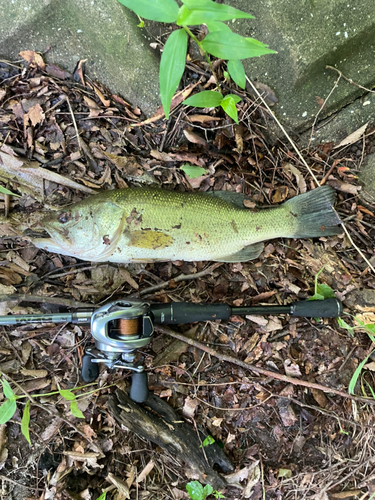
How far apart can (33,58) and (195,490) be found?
4505 millimetres

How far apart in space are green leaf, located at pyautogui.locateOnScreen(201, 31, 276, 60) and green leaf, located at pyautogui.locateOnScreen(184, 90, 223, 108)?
21.2 inches

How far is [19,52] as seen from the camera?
10.4 ft

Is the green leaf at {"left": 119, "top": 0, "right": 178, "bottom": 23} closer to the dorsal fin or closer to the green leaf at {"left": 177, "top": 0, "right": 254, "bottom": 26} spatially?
the green leaf at {"left": 177, "top": 0, "right": 254, "bottom": 26}

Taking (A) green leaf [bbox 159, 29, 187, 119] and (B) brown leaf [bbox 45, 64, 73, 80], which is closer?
(A) green leaf [bbox 159, 29, 187, 119]

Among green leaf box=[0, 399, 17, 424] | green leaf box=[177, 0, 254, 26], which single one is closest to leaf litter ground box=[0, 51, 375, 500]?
green leaf box=[0, 399, 17, 424]

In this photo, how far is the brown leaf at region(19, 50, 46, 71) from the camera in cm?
315

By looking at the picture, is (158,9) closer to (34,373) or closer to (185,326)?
(185,326)

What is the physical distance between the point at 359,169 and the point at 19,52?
142 inches

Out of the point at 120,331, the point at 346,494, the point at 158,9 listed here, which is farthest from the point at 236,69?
the point at 346,494

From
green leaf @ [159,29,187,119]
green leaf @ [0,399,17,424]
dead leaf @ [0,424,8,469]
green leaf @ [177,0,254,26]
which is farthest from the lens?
dead leaf @ [0,424,8,469]

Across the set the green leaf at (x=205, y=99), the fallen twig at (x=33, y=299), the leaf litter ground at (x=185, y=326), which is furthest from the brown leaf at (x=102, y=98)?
the fallen twig at (x=33, y=299)

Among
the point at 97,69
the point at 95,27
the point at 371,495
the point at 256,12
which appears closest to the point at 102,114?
the point at 97,69

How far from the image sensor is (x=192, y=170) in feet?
10.6

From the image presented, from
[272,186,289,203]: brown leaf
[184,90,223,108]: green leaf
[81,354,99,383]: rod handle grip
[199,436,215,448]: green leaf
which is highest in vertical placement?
[184,90,223,108]: green leaf
